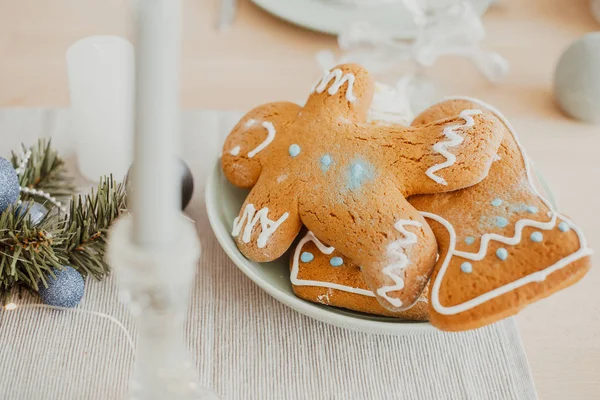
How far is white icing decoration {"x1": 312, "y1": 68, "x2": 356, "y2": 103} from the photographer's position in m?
0.62

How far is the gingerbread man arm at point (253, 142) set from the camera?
614mm

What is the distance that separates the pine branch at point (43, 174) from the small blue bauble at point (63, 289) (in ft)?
0.35

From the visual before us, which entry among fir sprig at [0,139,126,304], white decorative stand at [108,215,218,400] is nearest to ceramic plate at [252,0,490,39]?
fir sprig at [0,139,126,304]

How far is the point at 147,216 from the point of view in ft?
0.94

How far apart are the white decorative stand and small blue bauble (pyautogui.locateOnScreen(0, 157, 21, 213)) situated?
228mm

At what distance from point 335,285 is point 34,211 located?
0.97 feet

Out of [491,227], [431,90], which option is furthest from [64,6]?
[491,227]

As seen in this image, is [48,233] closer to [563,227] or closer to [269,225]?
[269,225]

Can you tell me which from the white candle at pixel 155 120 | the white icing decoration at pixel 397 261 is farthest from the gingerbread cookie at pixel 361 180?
the white candle at pixel 155 120

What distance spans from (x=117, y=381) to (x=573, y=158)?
25.4 inches

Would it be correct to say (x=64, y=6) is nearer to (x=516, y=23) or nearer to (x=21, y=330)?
(x=21, y=330)

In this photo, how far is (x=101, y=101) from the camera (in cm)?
67

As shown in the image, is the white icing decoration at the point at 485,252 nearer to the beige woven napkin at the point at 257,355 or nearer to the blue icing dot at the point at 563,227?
the blue icing dot at the point at 563,227

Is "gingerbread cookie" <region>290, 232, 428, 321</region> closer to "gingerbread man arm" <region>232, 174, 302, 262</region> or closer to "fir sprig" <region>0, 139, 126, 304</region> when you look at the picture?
"gingerbread man arm" <region>232, 174, 302, 262</region>
